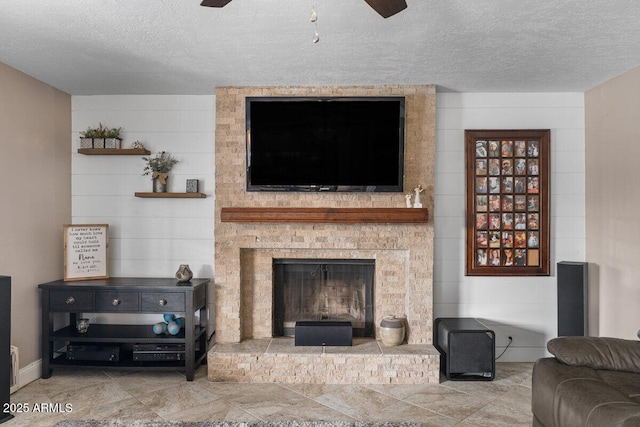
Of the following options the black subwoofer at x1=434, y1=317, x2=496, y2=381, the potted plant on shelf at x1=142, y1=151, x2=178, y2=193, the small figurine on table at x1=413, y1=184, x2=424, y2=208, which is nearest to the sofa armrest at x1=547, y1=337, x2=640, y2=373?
the black subwoofer at x1=434, y1=317, x2=496, y2=381

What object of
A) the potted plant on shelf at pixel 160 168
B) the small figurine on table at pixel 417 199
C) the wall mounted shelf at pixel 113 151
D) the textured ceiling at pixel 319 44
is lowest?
the small figurine on table at pixel 417 199

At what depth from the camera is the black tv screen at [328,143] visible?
3783 millimetres

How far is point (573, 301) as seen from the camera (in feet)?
12.3

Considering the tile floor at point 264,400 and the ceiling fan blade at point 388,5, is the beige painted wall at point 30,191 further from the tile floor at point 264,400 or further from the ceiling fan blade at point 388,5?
the ceiling fan blade at point 388,5

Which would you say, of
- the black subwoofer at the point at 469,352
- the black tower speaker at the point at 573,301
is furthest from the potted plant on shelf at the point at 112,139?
the black tower speaker at the point at 573,301

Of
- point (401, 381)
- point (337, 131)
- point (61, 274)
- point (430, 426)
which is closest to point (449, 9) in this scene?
point (337, 131)

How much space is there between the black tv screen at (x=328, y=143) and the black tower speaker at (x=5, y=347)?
1907 millimetres

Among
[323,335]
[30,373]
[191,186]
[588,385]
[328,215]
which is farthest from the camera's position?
[191,186]

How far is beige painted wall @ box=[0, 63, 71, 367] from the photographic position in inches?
133

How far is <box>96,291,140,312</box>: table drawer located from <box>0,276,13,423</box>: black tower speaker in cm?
70

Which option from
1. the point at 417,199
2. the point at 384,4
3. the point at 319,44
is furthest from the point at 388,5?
the point at 417,199

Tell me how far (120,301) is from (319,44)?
2490mm

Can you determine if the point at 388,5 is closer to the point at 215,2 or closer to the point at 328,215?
the point at 215,2

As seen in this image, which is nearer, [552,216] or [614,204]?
[614,204]
